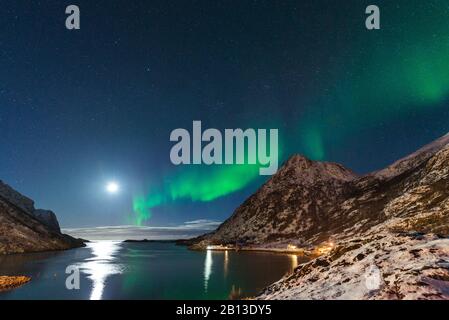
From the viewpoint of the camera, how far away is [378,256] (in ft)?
98.8

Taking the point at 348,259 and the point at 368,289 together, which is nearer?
the point at 368,289

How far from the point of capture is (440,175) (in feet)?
652
